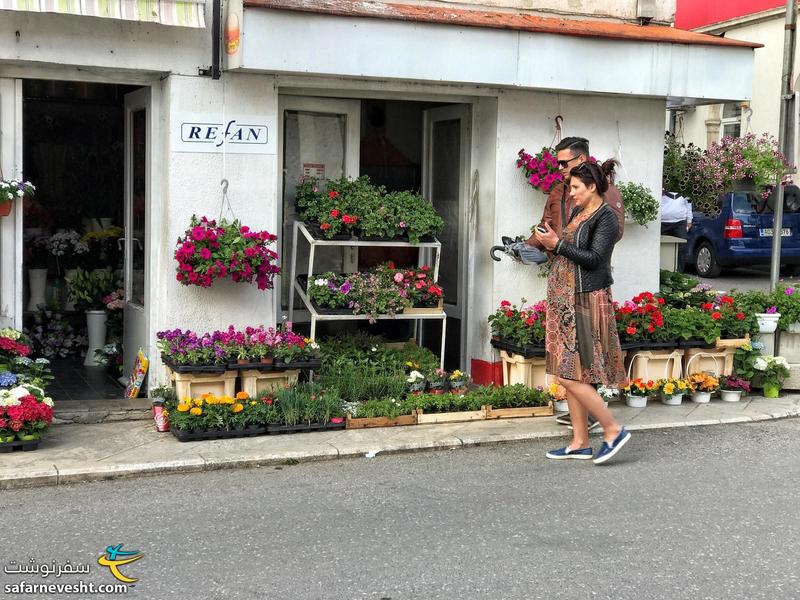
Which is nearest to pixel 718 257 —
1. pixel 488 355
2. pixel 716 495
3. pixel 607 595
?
pixel 488 355

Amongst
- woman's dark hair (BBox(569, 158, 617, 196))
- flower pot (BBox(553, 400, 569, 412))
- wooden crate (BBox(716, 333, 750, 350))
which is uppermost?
woman's dark hair (BBox(569, 158, 617, 196))

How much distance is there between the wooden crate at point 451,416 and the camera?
8.40 metres

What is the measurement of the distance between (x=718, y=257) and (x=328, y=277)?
11.7 metres

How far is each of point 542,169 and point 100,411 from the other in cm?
425

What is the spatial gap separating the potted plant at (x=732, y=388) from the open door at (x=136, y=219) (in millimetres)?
4999

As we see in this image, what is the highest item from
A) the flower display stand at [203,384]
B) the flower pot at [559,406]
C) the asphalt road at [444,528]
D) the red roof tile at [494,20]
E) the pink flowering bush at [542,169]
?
the red roof tile at [494,20]

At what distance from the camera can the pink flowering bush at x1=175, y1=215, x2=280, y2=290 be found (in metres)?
8.17

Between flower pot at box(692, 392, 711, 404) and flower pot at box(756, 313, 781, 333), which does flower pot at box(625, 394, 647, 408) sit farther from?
flower pot at box(756, 313, 781, 333)

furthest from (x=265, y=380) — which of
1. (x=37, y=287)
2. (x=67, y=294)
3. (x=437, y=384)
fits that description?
(x=37, y=287)

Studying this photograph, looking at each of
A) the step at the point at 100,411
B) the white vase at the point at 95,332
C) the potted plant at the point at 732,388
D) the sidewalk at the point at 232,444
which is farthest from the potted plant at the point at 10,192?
the potted plant at the point at 732,388

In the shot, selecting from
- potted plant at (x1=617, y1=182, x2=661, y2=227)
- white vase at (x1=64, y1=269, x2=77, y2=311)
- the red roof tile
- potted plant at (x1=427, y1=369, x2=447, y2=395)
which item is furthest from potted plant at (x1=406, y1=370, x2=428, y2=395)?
white vase at (x1=64, y1=269, x2=77, y2=311)

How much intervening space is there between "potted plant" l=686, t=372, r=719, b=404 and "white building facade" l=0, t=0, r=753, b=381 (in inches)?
50.0

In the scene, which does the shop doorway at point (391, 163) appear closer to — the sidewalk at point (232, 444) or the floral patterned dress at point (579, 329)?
the sidewalk at point (232, 444)

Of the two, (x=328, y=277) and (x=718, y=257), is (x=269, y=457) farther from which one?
(x=718, y=257)
